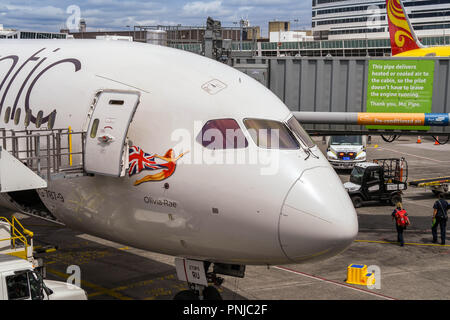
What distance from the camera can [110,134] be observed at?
39.5 ft

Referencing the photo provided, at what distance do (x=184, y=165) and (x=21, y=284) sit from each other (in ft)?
17.1

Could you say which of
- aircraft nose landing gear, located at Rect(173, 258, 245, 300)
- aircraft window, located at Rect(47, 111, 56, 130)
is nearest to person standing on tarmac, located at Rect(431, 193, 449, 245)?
aircraft nose landing gear, located at Rect(173, 258, 245, 300)

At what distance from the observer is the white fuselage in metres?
10.8

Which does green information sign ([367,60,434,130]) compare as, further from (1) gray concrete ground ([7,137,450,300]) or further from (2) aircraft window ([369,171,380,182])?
(2) aircraft window ([369,171,380,182])

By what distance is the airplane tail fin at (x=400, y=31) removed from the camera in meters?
58.4

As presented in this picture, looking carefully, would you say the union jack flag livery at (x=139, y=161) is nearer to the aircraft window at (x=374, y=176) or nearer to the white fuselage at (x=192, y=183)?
the white fuselage at (x=192, y=183)

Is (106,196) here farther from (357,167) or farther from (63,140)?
(357,167)

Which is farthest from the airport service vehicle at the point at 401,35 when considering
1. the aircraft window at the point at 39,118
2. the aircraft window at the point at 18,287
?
the aircraft window at the point at 18,287

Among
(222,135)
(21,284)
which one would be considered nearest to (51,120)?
(21,284)

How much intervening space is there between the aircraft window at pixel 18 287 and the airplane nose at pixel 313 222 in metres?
6.40

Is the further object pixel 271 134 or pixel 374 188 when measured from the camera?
pixel 374 188

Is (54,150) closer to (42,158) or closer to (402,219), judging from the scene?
(42,158)

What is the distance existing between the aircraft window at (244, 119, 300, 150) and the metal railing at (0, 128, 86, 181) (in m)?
3.77

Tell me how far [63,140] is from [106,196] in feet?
6.36
